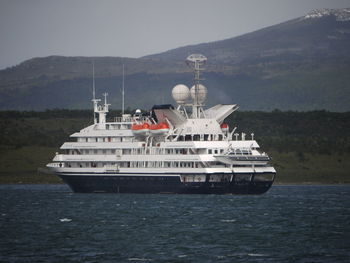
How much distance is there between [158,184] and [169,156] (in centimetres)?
298

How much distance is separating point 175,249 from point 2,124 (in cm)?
11320

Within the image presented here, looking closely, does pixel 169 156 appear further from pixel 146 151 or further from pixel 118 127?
pixel 118 127

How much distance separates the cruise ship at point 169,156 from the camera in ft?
304

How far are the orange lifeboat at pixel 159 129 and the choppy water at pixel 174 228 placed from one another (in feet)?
21.6

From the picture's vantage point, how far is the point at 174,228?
221 feet

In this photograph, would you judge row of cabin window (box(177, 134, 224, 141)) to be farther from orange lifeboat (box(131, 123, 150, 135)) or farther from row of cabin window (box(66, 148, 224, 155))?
orange lifeboat (box(131, 123, 150, 135))

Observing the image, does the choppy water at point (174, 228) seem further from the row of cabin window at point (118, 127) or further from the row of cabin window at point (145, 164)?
the row of cabin window at point (118, 127)

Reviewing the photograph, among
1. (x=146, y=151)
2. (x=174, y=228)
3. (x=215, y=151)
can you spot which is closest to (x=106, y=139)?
(x=146, y=151)

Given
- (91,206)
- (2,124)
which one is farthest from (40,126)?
(91,206)

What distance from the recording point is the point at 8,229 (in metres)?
67.0

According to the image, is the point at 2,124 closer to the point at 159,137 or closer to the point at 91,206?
the point at 159,137

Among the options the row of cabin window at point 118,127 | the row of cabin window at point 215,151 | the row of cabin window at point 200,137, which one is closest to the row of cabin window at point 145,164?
the row of cabin window at point 215,151

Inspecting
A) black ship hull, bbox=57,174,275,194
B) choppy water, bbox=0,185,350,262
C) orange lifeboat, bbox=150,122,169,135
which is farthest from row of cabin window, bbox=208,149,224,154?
orange lifeboat, bbox=150,122,169,135

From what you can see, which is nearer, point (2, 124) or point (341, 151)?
point (341, 151)
